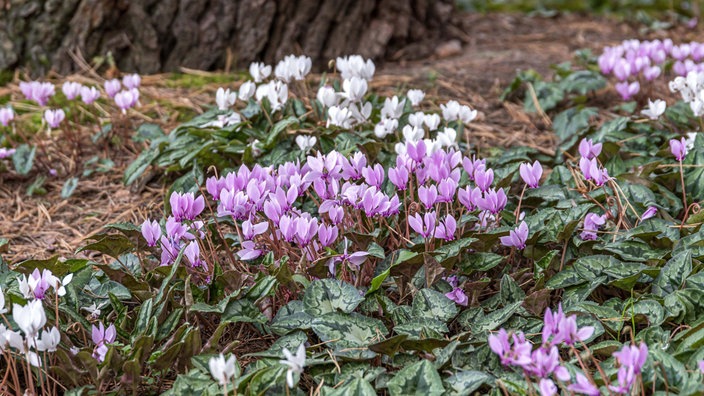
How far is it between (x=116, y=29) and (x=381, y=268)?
2.68 m

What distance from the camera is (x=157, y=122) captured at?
3770 millimetres

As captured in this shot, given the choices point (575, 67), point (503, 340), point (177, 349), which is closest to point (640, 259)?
point (503, 340)

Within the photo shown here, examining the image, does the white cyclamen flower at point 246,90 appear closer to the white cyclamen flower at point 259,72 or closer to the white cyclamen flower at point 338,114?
the white cyclamen flower at point 259,72

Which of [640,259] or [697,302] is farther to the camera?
[640,259]

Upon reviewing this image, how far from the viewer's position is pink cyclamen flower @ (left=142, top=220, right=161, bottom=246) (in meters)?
2.17

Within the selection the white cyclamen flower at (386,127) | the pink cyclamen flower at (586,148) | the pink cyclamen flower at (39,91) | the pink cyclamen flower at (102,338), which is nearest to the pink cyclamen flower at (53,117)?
the pink cyclamen flower at (39,91)

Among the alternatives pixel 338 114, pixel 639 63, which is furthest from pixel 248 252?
pixel 639 63

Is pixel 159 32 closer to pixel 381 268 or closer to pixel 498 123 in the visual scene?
pixel 498 123

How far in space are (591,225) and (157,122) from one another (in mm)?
2206

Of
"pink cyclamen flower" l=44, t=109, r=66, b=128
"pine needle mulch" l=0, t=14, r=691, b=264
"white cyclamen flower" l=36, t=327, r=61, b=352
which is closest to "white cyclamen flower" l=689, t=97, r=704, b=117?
"pine needle mulch" l=0, t=14, r=691, b=264

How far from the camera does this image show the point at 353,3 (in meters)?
4.58

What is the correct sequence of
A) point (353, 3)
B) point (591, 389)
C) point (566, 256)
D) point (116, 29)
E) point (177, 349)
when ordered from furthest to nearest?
point (353, 3) → point (116, 29) → point (566, 256) → point (177, 349) → point (591, 389)

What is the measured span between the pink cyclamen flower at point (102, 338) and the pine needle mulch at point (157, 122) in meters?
0.78

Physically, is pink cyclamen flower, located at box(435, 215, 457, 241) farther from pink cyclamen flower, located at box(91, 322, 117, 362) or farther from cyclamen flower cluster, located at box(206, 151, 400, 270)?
pink cyclamen flower, located at box(91, 322, 117, 362)
